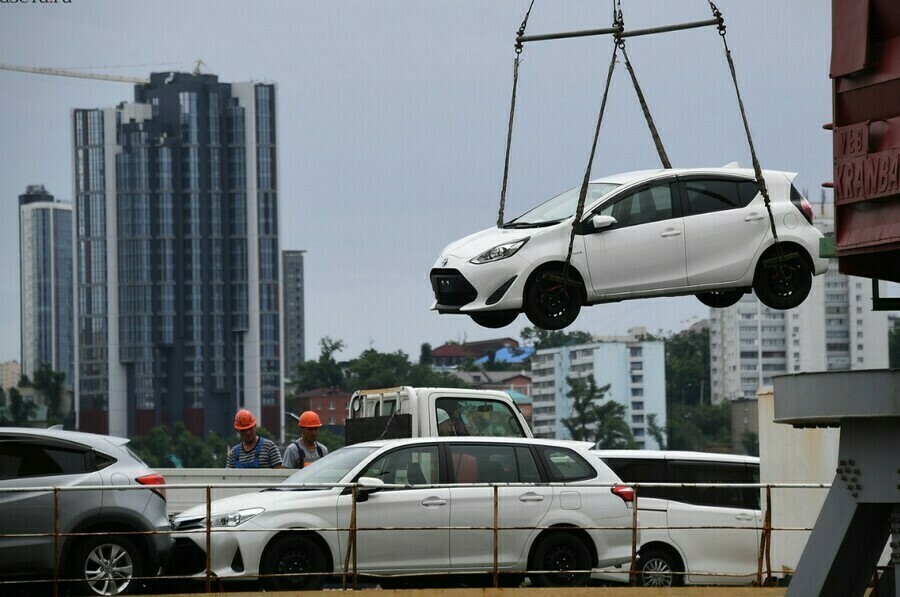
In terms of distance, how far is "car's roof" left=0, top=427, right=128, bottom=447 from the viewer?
13.8 m

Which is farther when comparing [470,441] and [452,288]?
[470,441]

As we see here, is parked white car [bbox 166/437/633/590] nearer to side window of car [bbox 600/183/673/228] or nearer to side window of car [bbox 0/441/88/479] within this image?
side window of car [bbox 0/441/88/479]

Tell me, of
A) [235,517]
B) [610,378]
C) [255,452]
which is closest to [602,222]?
[235,517]

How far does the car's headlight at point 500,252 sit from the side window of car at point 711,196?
4.70 feet

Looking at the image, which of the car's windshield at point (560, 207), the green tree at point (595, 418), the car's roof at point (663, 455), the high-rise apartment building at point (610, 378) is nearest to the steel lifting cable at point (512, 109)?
the car's windshield at point (560, 207)

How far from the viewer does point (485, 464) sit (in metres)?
15.6

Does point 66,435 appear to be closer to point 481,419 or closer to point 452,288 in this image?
point 452,288

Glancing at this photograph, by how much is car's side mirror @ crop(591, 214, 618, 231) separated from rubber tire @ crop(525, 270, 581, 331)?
490mm

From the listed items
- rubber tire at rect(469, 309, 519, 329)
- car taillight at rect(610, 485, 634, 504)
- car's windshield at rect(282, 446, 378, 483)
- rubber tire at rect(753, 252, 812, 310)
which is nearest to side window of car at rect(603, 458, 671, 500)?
car taillight at rect(610, 485, 634, 504)

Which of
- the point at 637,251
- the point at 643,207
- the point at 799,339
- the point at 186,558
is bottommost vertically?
the point at 186,558

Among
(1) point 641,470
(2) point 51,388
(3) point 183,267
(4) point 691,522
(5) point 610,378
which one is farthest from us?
(2) point 51,388

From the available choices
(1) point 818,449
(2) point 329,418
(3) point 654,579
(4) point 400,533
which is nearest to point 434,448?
(4) point 400,533

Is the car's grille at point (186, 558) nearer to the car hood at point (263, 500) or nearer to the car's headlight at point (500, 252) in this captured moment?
the car hood at point (263, 500)

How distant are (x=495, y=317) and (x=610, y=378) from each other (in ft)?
467
